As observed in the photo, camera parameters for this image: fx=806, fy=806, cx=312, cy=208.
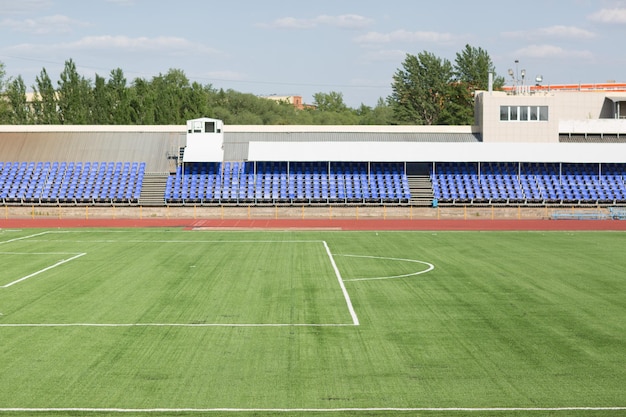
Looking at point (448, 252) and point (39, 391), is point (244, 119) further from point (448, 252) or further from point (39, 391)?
point (39, 391)

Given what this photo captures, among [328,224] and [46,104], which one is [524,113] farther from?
[46,104]

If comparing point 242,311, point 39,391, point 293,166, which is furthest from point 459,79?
point 39,391

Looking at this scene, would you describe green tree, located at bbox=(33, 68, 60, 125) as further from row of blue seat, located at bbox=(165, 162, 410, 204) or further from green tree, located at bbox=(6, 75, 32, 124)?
row of blue seat, located at bbox=(165, 162, 410, 204)

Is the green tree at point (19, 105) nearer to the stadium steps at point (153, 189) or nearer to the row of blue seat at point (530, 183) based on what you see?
the stadium steps at point (153, 189)

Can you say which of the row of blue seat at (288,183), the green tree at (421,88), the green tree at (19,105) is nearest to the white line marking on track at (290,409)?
the row of blue seat at (288,183)

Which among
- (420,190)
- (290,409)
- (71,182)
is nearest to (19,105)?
(71,182)

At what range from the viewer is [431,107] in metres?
136

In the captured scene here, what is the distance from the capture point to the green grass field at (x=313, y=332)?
18266mm

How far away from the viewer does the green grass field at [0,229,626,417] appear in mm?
18266

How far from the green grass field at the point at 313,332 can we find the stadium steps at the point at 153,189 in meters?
23.4

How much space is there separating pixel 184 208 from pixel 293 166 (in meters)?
11.1

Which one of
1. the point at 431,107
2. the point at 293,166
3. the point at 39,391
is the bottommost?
the point at 39,391

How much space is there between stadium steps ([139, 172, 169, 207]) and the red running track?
3.40m

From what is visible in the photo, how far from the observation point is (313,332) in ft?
80.7
